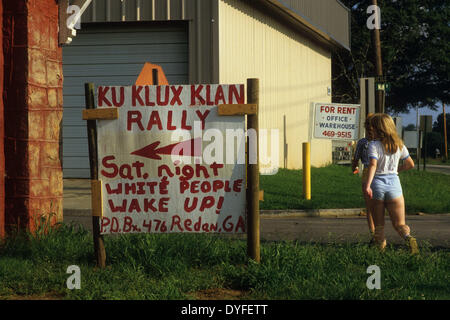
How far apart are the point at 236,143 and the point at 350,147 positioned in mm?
21595

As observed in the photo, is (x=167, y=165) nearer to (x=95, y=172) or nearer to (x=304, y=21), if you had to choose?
(x=95, y=172)

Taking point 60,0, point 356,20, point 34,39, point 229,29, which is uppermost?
point 356,20

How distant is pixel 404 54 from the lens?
43312 mm

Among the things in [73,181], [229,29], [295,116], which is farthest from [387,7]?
[73,181]

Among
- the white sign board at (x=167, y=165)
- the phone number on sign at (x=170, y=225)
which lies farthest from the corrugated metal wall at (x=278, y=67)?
the phone number on sign at (x=170, y=225)

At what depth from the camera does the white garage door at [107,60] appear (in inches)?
657

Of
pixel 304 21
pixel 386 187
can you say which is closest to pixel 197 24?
pixel 304 21

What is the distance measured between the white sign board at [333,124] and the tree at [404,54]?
2274 centimetres

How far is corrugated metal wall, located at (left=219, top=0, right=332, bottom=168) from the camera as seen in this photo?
17.5 metres

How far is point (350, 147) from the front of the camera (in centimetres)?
2734

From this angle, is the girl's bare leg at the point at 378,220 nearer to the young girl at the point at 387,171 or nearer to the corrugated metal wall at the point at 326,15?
the young girl at the point at 387,171

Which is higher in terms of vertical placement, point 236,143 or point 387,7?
point 387,7

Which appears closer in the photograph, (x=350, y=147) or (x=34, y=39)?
(x=34, y=39)

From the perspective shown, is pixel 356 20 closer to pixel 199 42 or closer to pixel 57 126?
pixel 199 42
